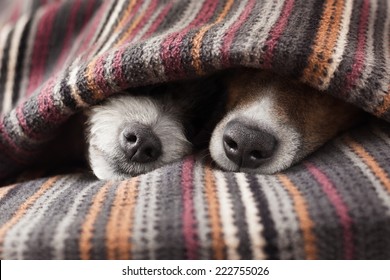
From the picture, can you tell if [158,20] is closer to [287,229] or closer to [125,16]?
[125,16]

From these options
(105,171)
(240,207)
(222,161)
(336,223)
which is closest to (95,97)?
(105,171)

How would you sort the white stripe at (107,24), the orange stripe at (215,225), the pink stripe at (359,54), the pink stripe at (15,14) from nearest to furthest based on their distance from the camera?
the orange stripe at (215,225) < the pink stripe at (359,54) < the white stripe at (107,24) < the pink stripe at (15,14)

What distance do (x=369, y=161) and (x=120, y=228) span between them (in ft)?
1.30

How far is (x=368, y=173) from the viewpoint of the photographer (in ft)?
2.36

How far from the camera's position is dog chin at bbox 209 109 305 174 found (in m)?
0.85

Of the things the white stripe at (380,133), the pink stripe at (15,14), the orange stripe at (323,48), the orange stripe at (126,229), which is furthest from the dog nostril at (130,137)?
the pink stripe at (15,14)

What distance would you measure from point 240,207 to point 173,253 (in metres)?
0.11

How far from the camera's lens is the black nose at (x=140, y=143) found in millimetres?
896

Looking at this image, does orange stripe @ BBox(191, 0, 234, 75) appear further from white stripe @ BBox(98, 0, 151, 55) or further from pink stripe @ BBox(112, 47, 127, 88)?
white stripe @ BBox(98, 0, 151, 55)

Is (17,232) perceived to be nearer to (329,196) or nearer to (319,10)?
(329,196)

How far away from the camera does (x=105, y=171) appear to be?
933 millimetres

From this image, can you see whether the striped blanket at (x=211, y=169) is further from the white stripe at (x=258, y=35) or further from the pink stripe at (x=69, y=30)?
the pink stripe at (x=69, y=30)

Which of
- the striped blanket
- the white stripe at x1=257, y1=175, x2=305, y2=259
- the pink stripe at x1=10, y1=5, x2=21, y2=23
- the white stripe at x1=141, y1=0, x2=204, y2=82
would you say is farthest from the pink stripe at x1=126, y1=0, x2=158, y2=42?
the pink stripe at x1=10, y1=5, x2=21, y2=23

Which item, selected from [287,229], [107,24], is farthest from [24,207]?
[107,24]
